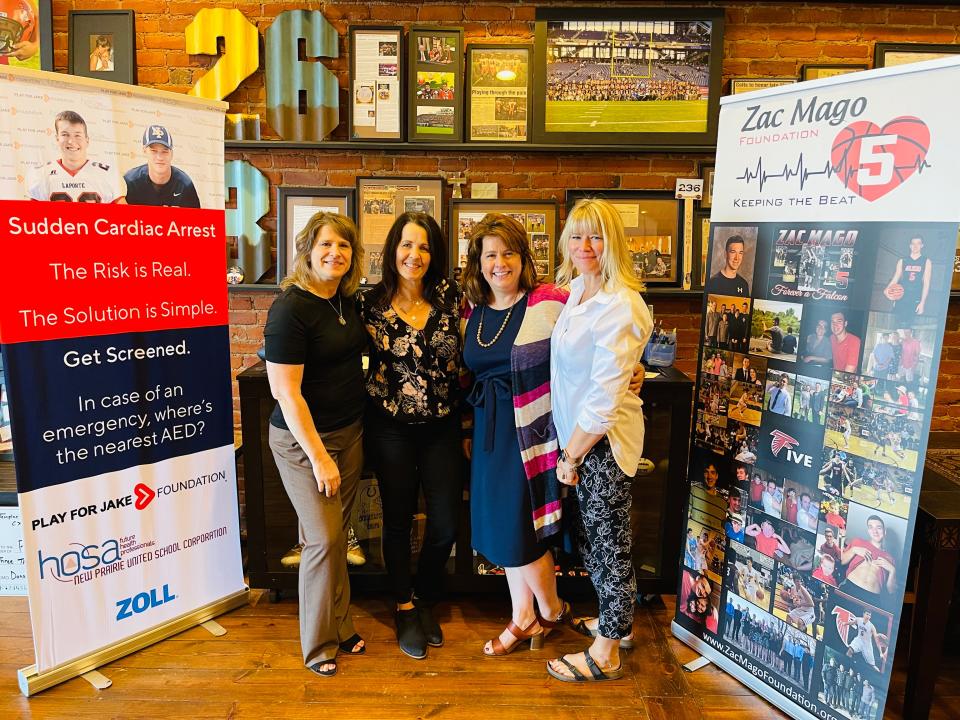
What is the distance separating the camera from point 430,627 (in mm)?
2439

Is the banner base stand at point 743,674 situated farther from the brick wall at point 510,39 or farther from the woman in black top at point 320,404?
the brick wall at point 510,39

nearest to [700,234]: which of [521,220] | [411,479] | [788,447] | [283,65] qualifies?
[521,220]

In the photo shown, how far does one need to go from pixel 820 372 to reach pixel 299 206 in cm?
227

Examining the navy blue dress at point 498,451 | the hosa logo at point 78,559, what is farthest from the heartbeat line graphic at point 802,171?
the hosa logo at point 78,559

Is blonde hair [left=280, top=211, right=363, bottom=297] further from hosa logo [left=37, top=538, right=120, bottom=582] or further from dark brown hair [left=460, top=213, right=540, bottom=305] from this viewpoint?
hosa logo [left=37, top=538, right=120, bottom=582]

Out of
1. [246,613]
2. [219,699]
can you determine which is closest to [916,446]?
[219,699]

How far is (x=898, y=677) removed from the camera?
2.25 m

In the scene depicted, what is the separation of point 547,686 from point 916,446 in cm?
136

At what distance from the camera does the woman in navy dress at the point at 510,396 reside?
206 cm

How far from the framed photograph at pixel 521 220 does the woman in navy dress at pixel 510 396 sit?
2.81 ft

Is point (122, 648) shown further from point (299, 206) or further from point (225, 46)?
point (225, 46)

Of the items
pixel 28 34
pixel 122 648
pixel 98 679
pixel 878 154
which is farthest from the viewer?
pixel 28 34

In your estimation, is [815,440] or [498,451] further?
[498,451]

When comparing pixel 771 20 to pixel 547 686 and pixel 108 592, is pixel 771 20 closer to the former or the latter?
pixel 547 686
